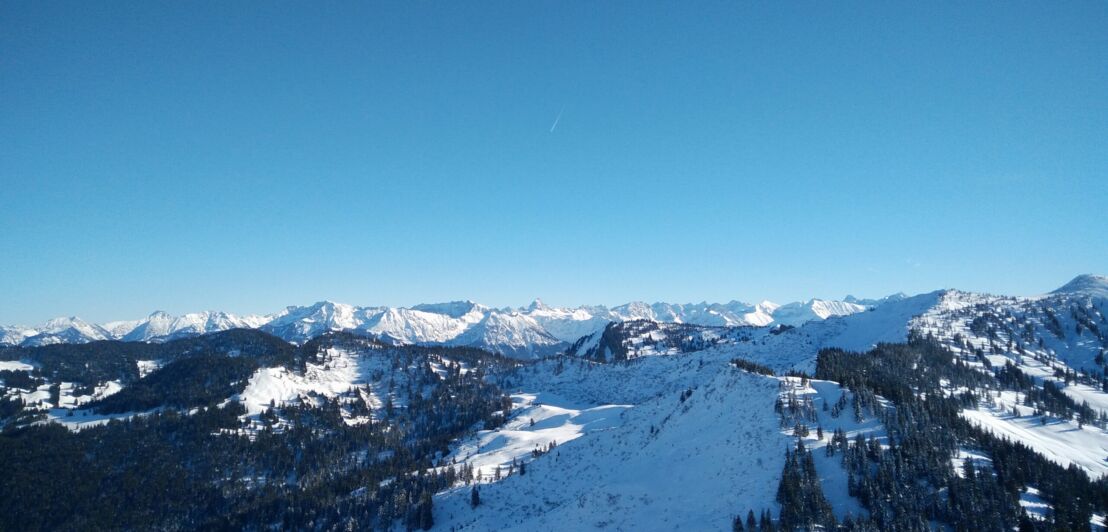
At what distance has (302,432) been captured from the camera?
197125 mm

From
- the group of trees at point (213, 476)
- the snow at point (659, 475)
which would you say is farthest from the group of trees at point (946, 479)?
the group of trees at point (213, 476)

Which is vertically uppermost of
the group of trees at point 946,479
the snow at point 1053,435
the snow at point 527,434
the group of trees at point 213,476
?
the group of trees at point 946,479

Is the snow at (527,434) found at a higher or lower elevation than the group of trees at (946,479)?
lower

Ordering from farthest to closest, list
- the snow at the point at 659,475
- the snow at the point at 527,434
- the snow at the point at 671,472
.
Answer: the snow at the point at 527,434
the snow at the point at 659,475
the snow at the point at 671,472

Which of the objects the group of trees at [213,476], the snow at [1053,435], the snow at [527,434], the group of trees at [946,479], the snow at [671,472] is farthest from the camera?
the snow at [527,434]

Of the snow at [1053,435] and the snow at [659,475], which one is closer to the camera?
the snow at [659,475]

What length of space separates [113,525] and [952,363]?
260 meters

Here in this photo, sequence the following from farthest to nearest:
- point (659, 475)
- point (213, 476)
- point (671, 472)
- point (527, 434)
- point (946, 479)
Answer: point (213, 476), point (527, 434), point (659, 475), point (671, 472), point (946, 479)

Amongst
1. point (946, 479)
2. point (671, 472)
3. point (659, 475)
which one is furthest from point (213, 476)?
point (946, 479)

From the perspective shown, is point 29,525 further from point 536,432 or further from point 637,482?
point 637,482

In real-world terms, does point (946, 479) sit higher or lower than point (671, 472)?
higher

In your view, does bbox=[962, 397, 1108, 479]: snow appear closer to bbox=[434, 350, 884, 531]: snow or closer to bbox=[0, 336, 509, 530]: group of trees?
bbox=[434, 350, 884, 531]: snow

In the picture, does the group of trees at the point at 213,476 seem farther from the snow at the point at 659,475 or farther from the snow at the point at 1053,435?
the snow at the point at 1053,435

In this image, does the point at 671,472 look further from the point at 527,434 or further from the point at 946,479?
the point at 527,434
